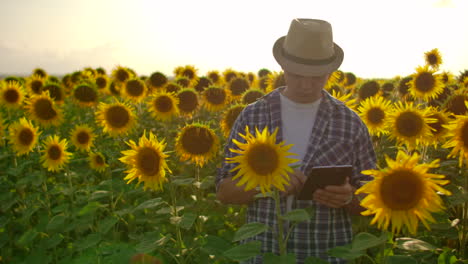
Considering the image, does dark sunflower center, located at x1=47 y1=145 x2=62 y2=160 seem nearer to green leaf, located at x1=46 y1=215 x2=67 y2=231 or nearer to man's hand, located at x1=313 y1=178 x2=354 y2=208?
green leaf, located at x1=46 y1=215 x2=67 y2=231

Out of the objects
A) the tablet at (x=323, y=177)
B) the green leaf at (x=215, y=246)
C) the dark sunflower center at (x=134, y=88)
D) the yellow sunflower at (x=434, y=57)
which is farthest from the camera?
the yellow sunflower at (x=434, y=57)

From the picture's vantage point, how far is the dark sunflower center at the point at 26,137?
17.7 feet

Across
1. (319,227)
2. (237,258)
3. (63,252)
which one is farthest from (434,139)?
(63,252)

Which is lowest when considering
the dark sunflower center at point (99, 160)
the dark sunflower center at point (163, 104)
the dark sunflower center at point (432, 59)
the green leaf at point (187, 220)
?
the green leaf at point (187, 220)

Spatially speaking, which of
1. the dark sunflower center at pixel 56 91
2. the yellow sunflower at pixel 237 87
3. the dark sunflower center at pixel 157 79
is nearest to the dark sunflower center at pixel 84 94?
the dark sunflower center at pixel 56 91

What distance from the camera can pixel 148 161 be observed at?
3037mm

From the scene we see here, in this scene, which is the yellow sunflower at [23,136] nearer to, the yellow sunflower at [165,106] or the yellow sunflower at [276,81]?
the yellow sunflower at [165,106]

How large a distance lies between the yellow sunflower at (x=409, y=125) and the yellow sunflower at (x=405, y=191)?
6.98 feet

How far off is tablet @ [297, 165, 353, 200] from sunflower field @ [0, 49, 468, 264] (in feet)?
0.89

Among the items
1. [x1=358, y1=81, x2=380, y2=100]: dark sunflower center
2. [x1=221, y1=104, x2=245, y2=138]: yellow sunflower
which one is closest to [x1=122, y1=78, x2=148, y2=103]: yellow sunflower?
[x1=221, y1=104, x2=245, y2=138]: yellow sunflower

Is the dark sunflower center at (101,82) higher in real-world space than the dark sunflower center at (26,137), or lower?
higher

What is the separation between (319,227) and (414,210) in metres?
1.13

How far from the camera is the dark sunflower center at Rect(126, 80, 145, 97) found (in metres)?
7.69

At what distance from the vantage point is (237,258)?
2.10 meters
